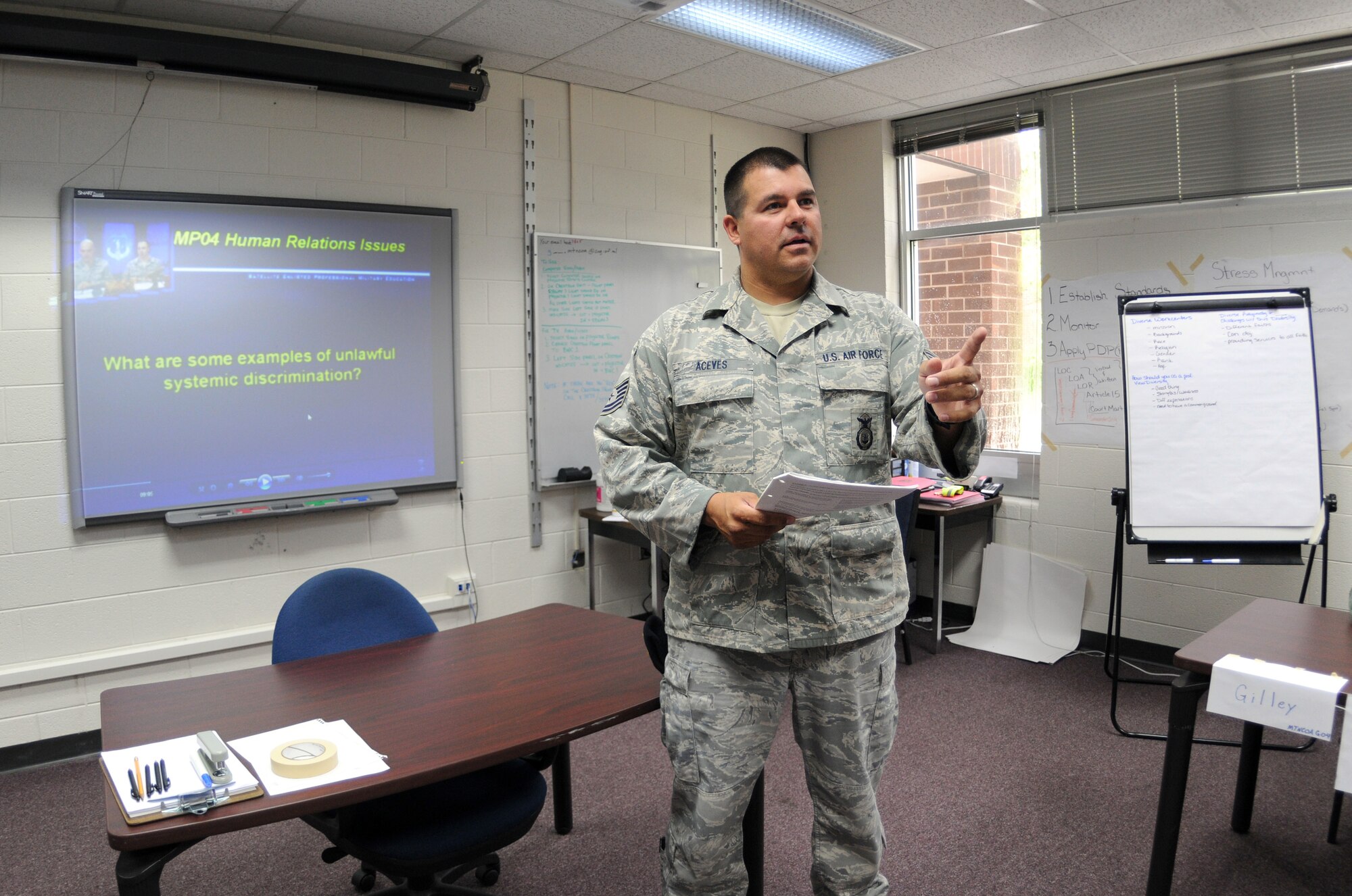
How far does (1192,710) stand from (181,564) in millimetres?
3060

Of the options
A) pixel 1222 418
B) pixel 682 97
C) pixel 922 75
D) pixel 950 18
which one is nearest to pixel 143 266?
pixel 682 97

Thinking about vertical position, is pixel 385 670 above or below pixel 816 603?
below

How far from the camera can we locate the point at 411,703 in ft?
5.72

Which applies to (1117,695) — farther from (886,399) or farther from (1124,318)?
(886,399)

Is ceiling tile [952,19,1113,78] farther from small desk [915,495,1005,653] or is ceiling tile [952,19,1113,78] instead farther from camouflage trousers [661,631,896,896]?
camouflage trousers [661,631,896,896]

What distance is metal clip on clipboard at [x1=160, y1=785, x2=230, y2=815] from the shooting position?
1.30 meters

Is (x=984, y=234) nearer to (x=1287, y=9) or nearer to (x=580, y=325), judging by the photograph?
(x=1287, y=9)

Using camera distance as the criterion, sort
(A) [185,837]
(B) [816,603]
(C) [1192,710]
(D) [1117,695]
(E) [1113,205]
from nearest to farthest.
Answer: (A) [185,837] → (B) [816,603] → (C) [1192,710] → (D) [1117,695] → (E) [1113,205]

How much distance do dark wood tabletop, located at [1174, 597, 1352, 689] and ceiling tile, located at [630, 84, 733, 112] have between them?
10.0 ft

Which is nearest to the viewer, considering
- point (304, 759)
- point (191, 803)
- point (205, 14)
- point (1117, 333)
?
point (191, 803)

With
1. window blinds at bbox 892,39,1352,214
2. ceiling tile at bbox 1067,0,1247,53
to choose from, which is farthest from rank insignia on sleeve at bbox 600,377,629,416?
window blinds at bbox 892,39,1352,214

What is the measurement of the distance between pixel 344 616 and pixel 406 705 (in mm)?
519

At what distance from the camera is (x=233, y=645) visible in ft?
10.6

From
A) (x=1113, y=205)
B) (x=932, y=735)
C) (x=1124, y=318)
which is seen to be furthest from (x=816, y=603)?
(x=1113, y=205)
